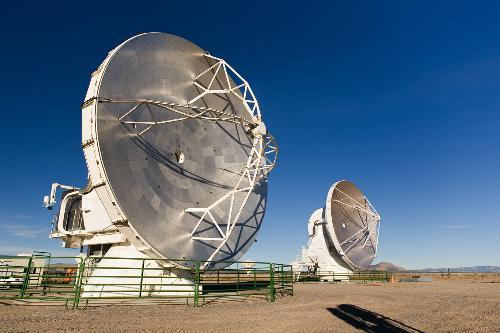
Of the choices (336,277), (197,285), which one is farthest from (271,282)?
(336,277)

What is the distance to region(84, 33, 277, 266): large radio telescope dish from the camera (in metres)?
15.0

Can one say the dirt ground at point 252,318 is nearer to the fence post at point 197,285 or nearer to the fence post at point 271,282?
the fence post at point 197,285

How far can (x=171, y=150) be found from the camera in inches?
749

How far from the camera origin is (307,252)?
42.4m

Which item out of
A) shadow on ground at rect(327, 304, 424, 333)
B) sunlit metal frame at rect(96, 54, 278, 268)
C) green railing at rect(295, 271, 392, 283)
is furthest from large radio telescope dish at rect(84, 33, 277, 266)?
green railing at rect(295, 271, 392, 283)

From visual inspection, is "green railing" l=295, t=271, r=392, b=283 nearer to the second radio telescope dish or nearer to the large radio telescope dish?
the second radio telescope dish

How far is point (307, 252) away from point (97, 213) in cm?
2818

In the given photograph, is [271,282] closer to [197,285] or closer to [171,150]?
[197,285]

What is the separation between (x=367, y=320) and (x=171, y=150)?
12.2m

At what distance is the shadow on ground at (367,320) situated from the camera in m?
11.7

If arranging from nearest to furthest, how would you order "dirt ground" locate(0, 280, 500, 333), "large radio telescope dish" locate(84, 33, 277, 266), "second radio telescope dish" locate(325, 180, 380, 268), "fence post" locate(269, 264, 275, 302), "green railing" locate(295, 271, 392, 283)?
"dirt ground" locate(0, 280, 500, 333), "large radio telescope dish" locate(84, 33, 277, 266), "fence post" locate(269, 264, 275, 302), "second radio telescope dish" locate(325, 180, 380, 268), "green railing" locate(295, 271, 392, 283)

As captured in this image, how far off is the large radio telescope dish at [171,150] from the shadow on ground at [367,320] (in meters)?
6.37

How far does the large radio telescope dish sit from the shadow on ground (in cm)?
637

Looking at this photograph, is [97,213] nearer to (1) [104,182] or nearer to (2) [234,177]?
(1) [104,182]
